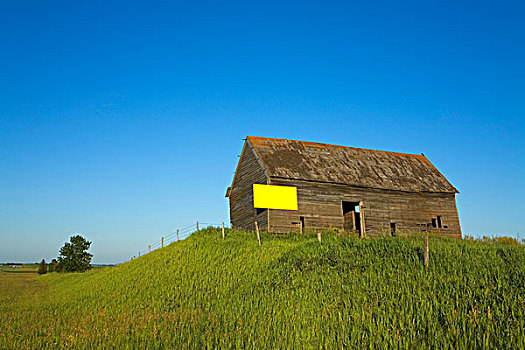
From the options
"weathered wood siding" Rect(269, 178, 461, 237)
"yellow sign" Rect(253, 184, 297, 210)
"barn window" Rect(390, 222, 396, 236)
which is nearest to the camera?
"yellow sign" Rect(253, 184, 297, 210)

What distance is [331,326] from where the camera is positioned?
30.5 ft

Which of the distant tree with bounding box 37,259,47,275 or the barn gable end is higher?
the barn gable end

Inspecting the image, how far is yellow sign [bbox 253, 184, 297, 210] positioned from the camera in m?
27.0

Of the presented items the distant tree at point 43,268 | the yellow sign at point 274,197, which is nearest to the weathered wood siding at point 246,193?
the yellow sign at point 274,197

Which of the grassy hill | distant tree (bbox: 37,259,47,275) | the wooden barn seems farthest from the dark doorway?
distant tree (bbox: 37,259,47,275)

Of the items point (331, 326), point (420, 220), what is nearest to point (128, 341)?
point (331, 326)

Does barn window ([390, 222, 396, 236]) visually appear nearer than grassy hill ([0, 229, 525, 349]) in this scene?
No

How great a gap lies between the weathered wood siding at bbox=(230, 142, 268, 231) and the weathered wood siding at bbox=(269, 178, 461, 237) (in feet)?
4.64

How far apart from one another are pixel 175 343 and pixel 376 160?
1168 inches

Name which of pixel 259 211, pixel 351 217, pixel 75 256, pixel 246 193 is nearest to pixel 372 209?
pixel 351 217

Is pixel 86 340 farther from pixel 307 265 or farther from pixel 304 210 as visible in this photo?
pixel 304 210

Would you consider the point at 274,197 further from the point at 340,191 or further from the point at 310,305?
the point at 310,305

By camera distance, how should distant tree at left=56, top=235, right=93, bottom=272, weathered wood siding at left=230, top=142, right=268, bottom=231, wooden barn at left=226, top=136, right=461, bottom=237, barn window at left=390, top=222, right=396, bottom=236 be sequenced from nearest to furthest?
wooden barn at left=226, top=136, right=461, bottom=237
weathered wood siding at left=230, top=142, right=268, bottom=231
barn window at left=390, top=222, right=396, bottom=236
distant tree at left=56, top=235, right=93, bottom=272

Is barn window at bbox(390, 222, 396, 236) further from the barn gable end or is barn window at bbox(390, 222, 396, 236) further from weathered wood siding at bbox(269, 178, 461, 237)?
the barn gable end
